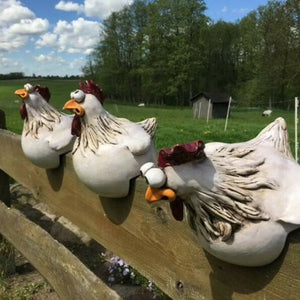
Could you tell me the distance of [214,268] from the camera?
1098 mm

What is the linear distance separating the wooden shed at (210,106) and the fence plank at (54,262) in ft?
73.4

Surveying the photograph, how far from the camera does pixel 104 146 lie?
145cm

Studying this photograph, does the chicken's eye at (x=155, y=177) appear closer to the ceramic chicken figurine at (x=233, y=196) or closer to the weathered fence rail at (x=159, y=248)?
the ceramic chicken figurine at (x=233, y=196)

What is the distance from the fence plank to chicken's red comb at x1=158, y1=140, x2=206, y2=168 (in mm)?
743

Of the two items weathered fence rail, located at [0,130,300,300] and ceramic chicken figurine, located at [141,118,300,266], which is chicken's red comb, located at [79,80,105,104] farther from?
ceramic chicken figurine, located at [141,118,300,266]

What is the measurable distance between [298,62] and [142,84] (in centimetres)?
2212

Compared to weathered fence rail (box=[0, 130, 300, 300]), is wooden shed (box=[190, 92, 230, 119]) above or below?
below

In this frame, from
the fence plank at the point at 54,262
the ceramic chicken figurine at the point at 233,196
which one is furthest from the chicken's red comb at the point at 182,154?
the fence plank at the point at 54,262

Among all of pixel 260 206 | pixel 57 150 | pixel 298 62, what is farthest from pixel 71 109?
pixel 298 62

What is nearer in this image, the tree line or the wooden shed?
the wooden shed

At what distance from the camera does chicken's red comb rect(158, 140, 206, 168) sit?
32.6 inches

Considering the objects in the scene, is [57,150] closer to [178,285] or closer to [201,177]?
[178,285]

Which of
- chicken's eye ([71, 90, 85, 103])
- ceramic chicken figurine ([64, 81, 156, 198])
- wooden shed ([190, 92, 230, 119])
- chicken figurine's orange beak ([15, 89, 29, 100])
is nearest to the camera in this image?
ceramic chicken figurine ([64, 81, 156, 198])

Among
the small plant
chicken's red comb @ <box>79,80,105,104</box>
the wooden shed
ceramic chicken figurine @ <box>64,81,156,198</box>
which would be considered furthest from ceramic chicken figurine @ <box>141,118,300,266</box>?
the wooden shed
